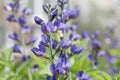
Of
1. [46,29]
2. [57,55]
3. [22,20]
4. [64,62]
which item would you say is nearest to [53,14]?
[46,29]

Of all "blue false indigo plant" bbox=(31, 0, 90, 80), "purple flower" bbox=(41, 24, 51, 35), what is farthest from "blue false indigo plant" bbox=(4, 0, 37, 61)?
"purple flower" bbox=(41, 24, 51, 35)

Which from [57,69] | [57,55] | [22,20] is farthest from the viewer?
[22,20]

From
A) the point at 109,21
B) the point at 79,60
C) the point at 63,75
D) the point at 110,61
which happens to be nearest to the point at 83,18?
the point at 109,21

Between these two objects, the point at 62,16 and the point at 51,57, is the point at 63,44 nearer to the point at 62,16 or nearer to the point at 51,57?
the point at 51,57

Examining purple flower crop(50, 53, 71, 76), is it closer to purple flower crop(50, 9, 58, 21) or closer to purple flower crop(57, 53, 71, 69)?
purple flower crop(57, 53, 71, 69)

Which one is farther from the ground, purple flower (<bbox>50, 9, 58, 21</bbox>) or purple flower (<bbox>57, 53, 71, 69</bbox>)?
purple flower (<bbox>50, 9, 58, 21</bbox>)

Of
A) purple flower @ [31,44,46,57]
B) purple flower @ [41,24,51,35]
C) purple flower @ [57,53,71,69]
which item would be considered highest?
purple flower @ [41,24,51,35]

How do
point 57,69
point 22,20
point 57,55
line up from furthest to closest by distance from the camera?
point 22,20 → point 57,55 → point 57,69

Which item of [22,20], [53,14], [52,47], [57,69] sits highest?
[22,20]

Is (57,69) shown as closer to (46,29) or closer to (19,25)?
(46,29)

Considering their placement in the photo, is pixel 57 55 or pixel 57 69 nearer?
pixel 57 69

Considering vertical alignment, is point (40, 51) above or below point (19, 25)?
below
